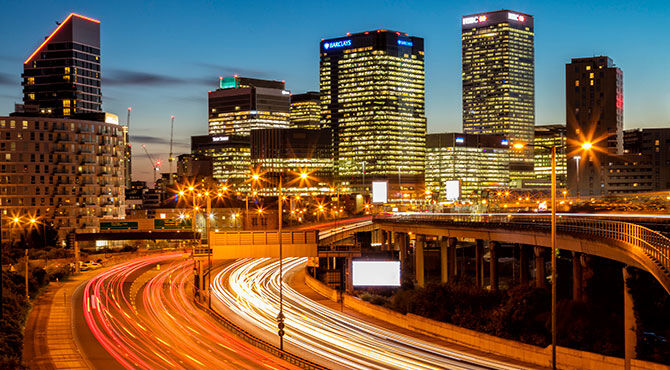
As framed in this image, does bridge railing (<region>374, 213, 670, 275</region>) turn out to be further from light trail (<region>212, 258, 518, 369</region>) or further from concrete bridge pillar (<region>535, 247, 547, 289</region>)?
light trail (<region>212, 258, 518, 369</region>)

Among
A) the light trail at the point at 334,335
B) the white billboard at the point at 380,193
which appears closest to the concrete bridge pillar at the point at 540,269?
the light trail at the point at 334,335

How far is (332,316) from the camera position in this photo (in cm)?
5453

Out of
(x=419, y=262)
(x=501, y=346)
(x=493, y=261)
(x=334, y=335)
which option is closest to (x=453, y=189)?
(x=419, y=262)

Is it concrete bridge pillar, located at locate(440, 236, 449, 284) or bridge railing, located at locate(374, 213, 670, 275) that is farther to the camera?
concrete bridge pillar, located at locate(440, 236, 449, 284)

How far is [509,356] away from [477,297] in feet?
47.2

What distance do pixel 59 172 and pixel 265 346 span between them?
125 m

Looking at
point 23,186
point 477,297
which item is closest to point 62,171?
point 23,186

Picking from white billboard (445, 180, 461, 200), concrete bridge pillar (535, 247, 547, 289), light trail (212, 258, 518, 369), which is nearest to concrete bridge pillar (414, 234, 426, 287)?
white billboard (445, 180, 461, 200)

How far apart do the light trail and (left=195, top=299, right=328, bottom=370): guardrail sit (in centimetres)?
217

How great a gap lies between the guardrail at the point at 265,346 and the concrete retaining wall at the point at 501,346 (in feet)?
36.6

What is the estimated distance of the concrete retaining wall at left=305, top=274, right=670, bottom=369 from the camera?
3440cm

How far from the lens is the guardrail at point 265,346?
119 feet

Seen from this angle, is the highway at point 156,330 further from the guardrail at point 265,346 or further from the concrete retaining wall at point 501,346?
the concrete retaining wall at point 501,346

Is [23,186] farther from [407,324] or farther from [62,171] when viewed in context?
[407,324]
